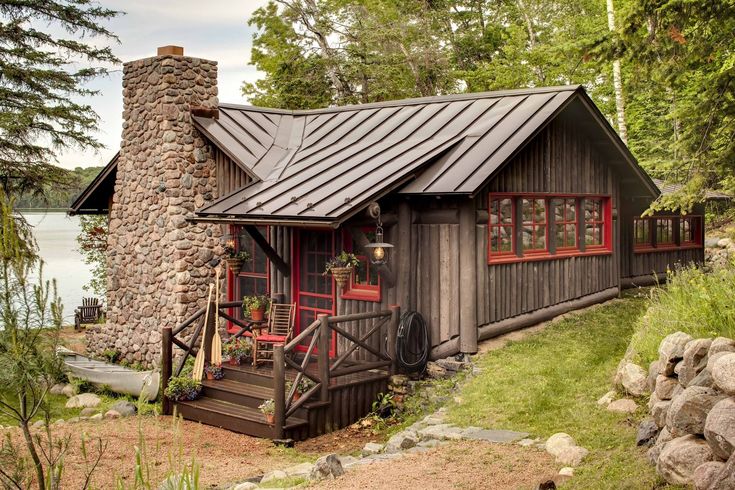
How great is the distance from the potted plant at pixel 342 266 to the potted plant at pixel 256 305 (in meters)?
1.58

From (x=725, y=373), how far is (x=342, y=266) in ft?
22.2

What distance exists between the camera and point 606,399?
8789 millimetres

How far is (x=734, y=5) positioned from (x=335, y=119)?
782 centimetres

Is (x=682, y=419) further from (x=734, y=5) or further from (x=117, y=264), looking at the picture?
(x=117, y=264)

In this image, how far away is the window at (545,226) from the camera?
40.6 feet

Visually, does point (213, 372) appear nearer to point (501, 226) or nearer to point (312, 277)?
point (312, 277)

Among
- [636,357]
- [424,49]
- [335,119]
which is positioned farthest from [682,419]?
[424,49]

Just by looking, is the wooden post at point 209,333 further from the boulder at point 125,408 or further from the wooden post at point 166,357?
the boulder at point 125,408

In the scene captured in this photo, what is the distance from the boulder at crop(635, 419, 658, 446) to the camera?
7.04 m

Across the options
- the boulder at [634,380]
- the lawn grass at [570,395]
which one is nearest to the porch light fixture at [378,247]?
the lawn grass at [570,395]

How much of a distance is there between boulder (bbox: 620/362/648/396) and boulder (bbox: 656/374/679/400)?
1.11 metres

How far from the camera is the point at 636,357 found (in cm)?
877

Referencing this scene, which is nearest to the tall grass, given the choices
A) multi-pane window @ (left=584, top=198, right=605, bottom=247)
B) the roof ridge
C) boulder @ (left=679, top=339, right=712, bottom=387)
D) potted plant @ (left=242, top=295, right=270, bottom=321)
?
boulder @ (left=679, top=339, right=712, bottom=387)

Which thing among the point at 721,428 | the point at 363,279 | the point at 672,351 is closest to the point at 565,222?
the point at 363,279
